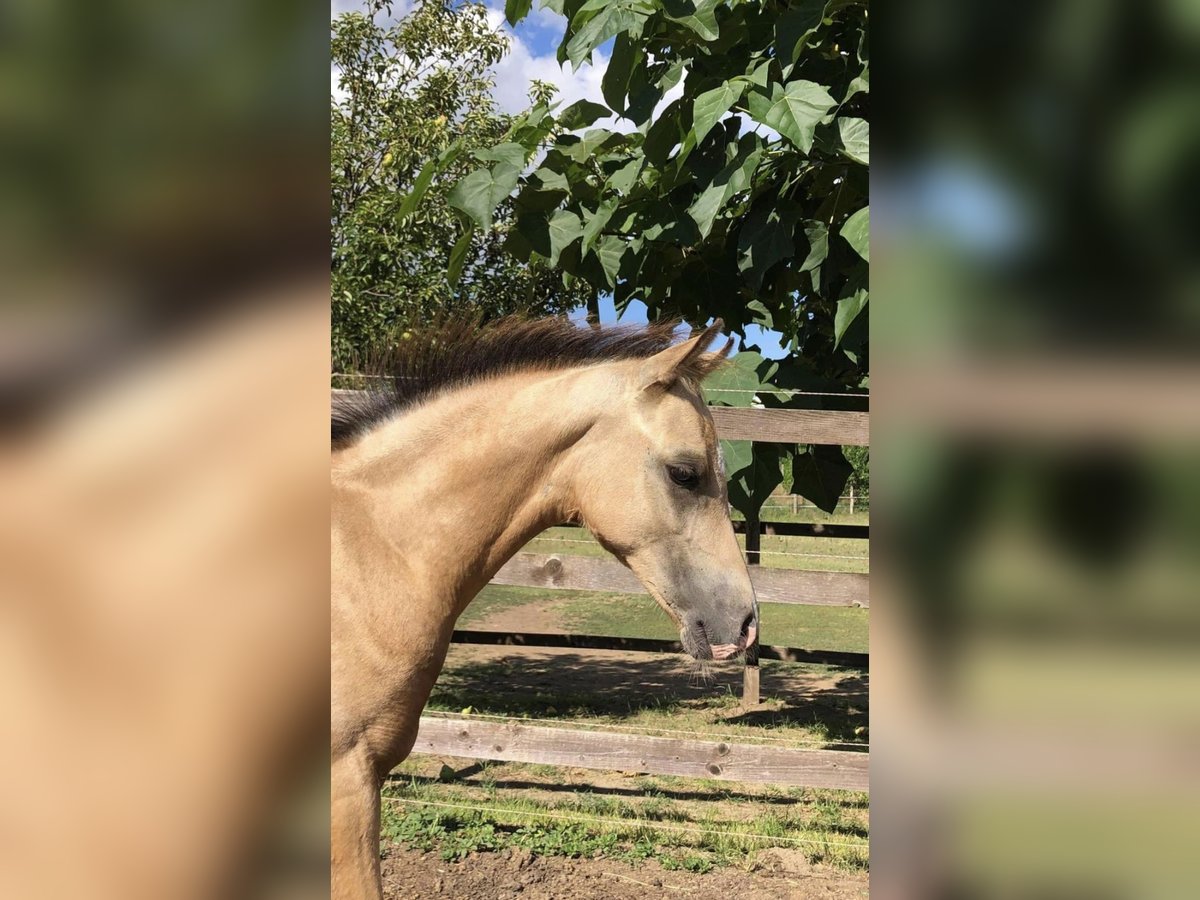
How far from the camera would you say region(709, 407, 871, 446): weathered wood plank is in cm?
306

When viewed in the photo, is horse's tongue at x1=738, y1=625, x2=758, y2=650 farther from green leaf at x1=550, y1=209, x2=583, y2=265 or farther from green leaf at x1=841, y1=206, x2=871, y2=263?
green leaf at x1=550, y1=209, x2=583, y2=265

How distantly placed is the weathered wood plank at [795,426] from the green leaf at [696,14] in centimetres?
142

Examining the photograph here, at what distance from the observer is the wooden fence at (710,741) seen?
3.09 m

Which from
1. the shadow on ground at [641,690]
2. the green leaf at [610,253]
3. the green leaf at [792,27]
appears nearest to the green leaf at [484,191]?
the green leaf at [610,253]

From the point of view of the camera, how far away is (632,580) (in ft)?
Answer: 12.7

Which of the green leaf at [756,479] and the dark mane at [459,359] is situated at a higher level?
the dark mane at [459,359]

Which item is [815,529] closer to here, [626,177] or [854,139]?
[626,177]

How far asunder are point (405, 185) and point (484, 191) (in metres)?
3.76

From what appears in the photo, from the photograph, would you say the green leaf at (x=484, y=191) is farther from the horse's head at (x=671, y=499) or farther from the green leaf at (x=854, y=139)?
the green leaf at (x=854, y=139)

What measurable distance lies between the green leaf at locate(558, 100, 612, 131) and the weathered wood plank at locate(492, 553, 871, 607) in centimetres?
194

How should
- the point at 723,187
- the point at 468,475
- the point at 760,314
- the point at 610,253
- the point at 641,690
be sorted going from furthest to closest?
1. the point at 641,690
2. the point at 760,314
3. the point at 610,253
4. the point at 723,187
5. the point at 468,475
